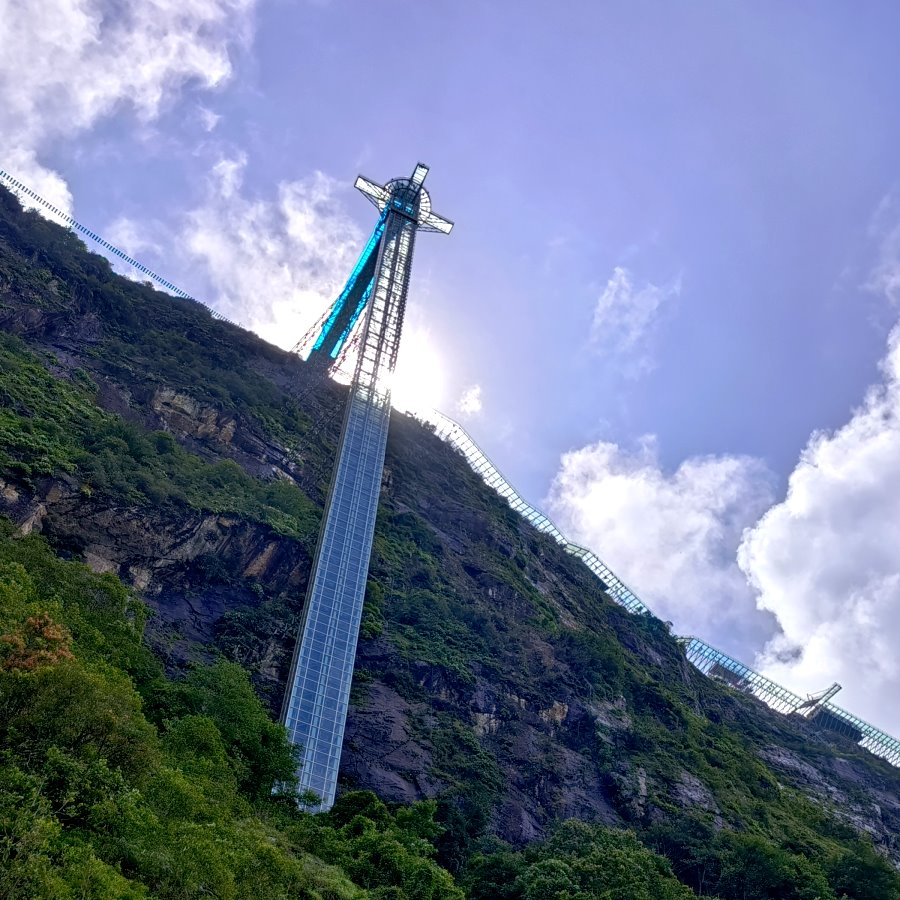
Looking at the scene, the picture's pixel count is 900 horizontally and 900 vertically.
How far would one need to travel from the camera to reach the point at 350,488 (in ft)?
185

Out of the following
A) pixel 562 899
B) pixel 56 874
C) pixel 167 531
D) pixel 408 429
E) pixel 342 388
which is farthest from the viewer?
pixel 408 429

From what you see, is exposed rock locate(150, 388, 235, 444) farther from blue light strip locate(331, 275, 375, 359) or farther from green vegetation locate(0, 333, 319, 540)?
blue light strip locate(331, 275, 375, 359)

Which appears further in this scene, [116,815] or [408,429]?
[408,429]

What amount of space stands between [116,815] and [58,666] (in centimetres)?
437

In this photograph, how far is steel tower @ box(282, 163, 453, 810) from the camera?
42.0 meters

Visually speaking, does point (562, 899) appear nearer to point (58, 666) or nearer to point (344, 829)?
point (344, 829)

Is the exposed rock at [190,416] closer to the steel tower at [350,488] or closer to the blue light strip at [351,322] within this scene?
the steel tower at [350,488]

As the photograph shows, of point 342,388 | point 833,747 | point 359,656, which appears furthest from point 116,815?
point 833,747

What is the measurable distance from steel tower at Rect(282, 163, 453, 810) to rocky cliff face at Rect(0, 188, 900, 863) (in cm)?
116

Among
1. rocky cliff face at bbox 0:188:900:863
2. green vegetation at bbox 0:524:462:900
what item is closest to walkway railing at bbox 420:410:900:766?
rocky cliff face at bbox 0:188:900:863

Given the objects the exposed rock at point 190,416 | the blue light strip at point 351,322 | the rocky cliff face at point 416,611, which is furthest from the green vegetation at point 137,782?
the blue light strip at point 351,322

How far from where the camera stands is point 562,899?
30.9 meters

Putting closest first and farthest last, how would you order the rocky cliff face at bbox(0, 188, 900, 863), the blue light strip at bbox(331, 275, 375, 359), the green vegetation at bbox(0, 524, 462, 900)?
the green vegetation at bbox(0, 524, 462, 900)
the rocky cliff face at bbox(0, 188, 900, 863)
the blue light strip at bbox(331, 275, 375, 359)

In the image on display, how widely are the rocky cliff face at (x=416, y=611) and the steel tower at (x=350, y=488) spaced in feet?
3.82
